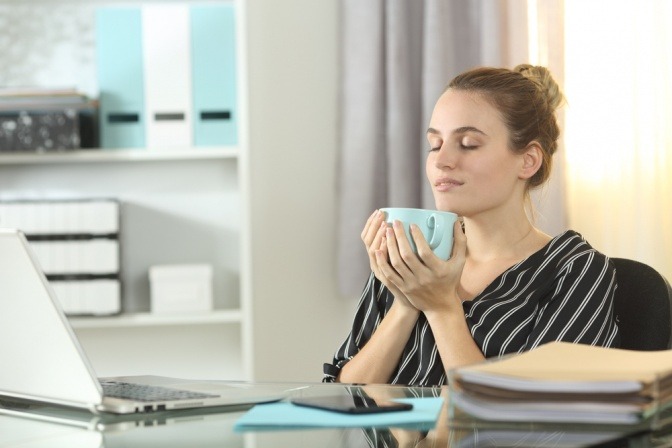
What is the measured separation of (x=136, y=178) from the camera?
9.25ft

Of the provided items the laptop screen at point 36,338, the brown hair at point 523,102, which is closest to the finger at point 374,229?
the brown hair at point 523,102

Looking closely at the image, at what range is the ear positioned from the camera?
169 centimetres

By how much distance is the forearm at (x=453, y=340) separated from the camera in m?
1.48

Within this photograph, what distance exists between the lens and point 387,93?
110 inches

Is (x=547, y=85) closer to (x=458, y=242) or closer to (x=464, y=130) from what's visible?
A: (x=464, y=130)

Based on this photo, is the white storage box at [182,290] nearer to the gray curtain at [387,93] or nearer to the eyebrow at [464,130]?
the gray curtain at [387,93]

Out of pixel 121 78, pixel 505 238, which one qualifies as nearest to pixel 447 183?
pixel 505 238

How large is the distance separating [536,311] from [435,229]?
0.24 meters

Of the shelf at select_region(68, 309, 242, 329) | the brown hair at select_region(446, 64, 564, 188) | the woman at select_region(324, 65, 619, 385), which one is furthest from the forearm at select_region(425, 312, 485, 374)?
the shelf at select_region(68, 309, 242, 329)

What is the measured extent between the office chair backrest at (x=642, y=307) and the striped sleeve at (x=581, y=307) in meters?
0.02

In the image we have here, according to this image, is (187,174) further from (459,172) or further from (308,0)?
(459,172)

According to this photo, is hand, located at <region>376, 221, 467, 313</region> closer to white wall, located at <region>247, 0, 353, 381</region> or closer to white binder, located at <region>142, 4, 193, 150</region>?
white binder, located at <region>142, 4, 193, 150</region>

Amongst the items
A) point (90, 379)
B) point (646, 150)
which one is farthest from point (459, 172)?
point (646, 150)

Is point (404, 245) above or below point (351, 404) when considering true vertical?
above
